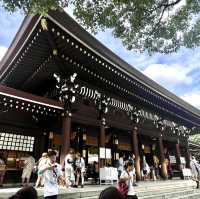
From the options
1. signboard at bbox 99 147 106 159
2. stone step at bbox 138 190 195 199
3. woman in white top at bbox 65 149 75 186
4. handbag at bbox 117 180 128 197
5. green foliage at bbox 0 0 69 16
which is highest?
green foliage at bbox 0 0 69 16

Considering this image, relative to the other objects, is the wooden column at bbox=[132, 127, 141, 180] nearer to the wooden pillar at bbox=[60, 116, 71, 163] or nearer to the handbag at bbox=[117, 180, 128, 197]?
the wooden pillar at bbox=[60, 116, 71, 163]

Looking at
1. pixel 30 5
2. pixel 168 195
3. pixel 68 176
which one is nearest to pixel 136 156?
pixel 168 195

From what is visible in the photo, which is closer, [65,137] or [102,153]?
[65,137]

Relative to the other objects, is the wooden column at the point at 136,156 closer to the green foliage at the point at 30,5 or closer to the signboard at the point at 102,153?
the signboard at the point at 102,153

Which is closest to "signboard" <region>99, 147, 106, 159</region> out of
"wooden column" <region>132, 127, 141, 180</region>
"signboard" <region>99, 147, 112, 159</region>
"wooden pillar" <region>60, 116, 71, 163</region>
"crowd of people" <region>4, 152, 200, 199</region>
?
"signboard" <region>99, 147, 112, 159</region>

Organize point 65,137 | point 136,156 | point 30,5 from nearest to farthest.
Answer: point 30,5
point 65,137
point 136,156

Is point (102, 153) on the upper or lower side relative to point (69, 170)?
upper

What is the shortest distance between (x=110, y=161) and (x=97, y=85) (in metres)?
7.01

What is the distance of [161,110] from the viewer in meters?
16.3

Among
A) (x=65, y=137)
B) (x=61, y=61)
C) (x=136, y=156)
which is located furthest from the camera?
(x=136, y=156)

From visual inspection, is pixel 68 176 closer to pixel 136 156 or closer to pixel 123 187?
pixel 123 187

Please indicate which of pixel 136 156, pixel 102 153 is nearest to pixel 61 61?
pixel 102 153

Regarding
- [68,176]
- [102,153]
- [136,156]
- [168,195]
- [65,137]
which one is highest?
[65,137]

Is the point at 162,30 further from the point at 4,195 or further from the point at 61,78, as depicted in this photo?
the point at 4,195
